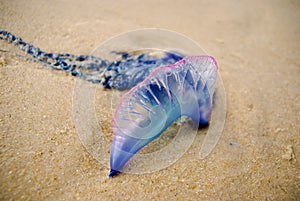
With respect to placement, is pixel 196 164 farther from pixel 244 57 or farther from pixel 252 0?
pixel 252 0

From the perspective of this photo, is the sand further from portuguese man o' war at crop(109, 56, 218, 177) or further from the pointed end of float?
portuguese man o' war at crop(109, 56, 218, 177)

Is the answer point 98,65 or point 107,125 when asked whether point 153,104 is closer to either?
point 107,125

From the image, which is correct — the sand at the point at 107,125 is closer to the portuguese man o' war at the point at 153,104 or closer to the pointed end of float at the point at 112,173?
the pointed end of float at the point at 112,173

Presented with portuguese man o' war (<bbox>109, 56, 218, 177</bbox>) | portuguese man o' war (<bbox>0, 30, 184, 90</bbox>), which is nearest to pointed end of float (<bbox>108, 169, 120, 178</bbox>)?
portuguese man o' war (<bbox>109, 56, 218, 177</bbox>)

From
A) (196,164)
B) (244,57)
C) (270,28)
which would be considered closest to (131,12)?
(244,57)

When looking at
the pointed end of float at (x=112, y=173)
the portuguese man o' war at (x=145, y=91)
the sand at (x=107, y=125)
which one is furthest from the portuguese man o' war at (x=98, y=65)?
the pointed end of float at (x=112, y=173)

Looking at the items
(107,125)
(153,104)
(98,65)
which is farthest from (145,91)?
(98,65)
